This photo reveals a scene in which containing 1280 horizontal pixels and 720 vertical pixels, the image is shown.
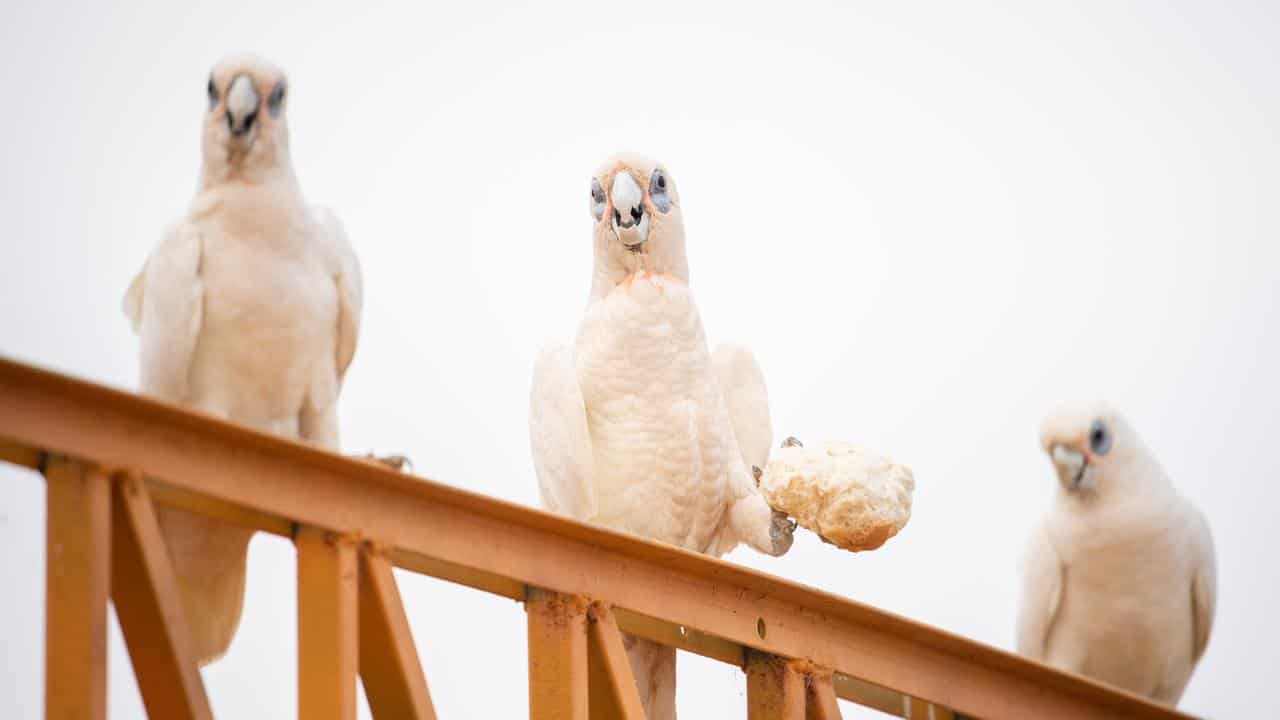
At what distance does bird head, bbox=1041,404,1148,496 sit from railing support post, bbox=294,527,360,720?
10.2ft

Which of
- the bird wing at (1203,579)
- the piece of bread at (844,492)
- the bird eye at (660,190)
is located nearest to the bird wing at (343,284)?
the bird eye at (660,190)

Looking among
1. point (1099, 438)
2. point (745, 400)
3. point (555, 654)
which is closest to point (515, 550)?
point (555, 654)

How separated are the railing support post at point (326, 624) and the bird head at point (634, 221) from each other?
7.55ft

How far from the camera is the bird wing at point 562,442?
686 cm

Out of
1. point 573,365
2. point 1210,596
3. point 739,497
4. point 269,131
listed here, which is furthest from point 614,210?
point 1210,596

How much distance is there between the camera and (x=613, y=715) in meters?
5.86

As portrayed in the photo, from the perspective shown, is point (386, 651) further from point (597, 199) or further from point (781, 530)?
point (597, 199)

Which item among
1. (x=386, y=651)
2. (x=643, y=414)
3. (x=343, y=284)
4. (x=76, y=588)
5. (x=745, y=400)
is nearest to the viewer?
(x=76, y=588)

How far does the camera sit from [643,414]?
6.98 m

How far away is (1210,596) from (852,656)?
1.79 m

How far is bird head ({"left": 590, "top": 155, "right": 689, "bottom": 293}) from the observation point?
6.98 m

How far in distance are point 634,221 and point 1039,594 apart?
2.22 meters

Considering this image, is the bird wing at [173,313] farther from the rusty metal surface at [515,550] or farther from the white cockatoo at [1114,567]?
the white cockatoo at [1114,567]

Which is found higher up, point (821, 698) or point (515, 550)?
point (515, 550)
